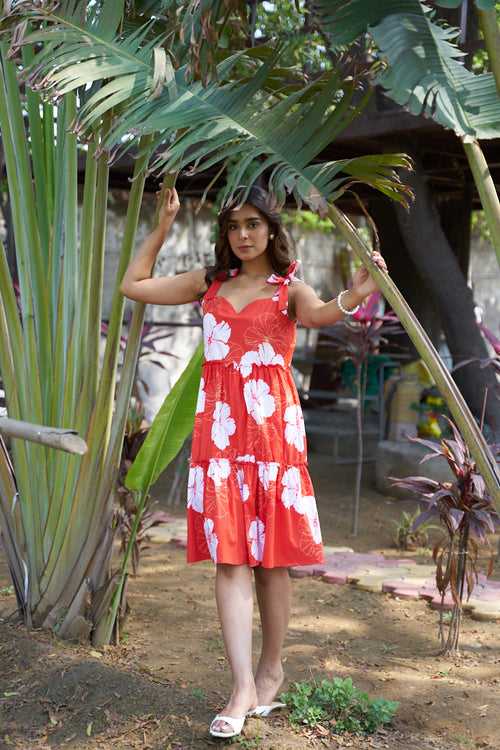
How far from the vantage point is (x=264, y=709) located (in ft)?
9.83

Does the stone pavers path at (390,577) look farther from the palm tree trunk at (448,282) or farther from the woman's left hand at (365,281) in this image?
the woman's left hand at (365,281)

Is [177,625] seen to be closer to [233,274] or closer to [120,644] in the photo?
[120,644]

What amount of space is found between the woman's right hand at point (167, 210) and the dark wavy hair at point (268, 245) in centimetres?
16

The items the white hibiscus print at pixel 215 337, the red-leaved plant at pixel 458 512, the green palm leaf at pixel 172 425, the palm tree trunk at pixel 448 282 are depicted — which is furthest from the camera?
the palm tree trunk at pixel 448 282

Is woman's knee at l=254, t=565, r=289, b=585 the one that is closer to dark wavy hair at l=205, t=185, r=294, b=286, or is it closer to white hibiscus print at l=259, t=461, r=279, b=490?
white hibiscus print at l=259, t=461, r=279, b=490

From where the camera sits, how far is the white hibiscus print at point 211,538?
9.46ft

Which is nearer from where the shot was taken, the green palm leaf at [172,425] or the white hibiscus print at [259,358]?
the white hibiscus print at [259,358]

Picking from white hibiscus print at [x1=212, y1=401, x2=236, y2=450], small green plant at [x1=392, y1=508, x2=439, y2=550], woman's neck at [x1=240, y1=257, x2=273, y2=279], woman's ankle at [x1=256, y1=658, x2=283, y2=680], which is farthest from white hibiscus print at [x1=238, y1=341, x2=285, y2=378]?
small green plant at [x1=392, y1=508, x2=439, y2=550]

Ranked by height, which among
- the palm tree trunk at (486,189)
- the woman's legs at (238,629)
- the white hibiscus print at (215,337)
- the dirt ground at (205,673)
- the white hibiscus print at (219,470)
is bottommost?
the dirt ground at (205,673)

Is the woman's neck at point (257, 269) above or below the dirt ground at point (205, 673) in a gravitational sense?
above

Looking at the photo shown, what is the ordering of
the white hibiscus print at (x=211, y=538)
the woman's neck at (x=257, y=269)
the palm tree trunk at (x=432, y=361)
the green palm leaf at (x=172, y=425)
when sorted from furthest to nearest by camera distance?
the green palm leaf at (x=172, y=425)
the woman's neck at (x=257, y=269)
the white hibiscus print at (x=211, y=538)
the palm tree trunk at (x=432, y=361)

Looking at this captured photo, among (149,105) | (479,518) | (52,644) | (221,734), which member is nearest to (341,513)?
(479,518)

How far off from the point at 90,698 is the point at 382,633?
155 centimetres

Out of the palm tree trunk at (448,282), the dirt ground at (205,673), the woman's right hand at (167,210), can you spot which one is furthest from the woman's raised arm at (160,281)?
the palm tree trunk at (448,282)
